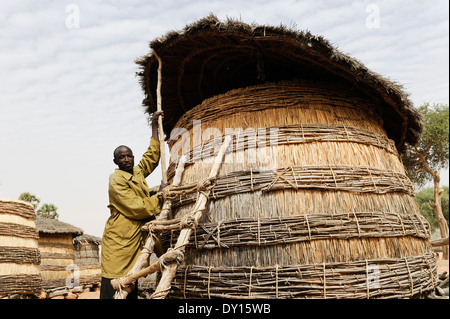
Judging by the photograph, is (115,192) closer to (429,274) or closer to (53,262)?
(429,274)

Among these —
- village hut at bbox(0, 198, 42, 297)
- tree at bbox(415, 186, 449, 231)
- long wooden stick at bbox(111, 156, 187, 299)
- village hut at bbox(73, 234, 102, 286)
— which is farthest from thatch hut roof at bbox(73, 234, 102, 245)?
tree at bbox(415, 186, 449, 231)

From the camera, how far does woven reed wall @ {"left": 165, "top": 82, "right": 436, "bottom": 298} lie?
141 inches

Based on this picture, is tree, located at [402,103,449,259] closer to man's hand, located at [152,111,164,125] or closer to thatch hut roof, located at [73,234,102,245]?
man's hand, located at [152,111,164,125]

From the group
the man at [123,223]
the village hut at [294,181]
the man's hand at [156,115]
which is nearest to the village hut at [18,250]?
the man at [123,223]

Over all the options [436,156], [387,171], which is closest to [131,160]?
[387,171]

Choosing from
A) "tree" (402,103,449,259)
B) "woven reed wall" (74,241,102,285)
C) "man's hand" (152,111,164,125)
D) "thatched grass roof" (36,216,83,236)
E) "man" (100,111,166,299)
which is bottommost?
"woven reed wall" (74,241,102,285)

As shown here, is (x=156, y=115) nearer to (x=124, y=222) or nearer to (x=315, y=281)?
(x=124, y=222)

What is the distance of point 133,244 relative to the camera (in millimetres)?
4172

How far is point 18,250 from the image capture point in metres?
8.39

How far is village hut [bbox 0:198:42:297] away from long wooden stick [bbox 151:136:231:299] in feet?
22.3

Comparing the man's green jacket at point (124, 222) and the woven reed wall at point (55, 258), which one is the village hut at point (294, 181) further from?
the woven reed wall at point (55, 258)

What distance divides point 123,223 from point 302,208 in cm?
222

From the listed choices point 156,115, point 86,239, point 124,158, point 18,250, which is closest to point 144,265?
point 124,158
